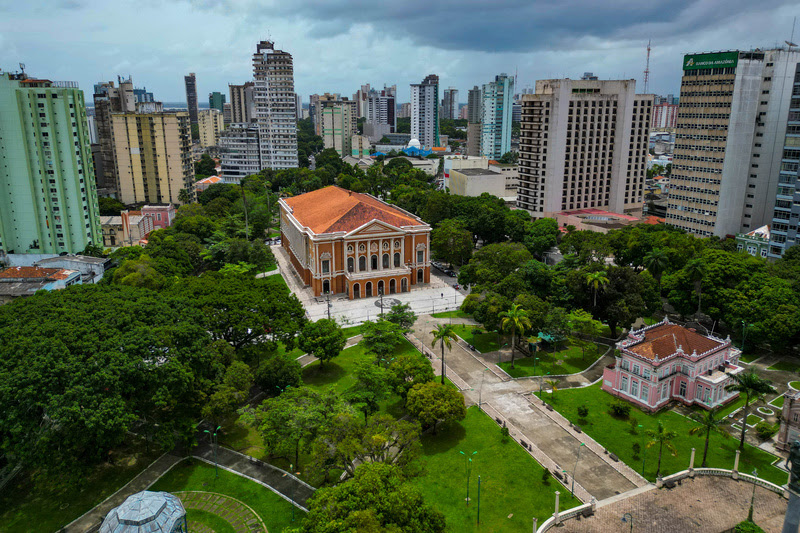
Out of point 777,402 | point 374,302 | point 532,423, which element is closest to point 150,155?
point 374,302

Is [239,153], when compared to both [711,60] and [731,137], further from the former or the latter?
[731,137]

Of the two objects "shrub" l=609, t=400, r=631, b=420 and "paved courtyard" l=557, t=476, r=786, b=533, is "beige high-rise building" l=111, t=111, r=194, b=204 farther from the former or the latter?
"paved courtyard" l=557, t=476, r=786, b=533

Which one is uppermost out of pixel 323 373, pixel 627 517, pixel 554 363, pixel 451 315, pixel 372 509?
pixel 372 509

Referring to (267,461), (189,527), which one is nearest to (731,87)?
(267,461)

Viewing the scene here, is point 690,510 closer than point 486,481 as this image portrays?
Yes

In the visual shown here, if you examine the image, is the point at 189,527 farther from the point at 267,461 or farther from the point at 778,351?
the point at 778,351

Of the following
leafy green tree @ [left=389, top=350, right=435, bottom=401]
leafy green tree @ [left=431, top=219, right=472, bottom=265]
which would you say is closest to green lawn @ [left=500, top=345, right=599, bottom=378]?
leafy green tree @ [left=389, top=350, right=435, bottom=401]

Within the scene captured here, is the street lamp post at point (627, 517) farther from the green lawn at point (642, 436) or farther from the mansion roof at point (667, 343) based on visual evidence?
the mansion roof at point (667, 343)
